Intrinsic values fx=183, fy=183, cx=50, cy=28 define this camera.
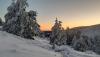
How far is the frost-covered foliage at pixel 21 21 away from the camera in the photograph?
A: 89.1 feet

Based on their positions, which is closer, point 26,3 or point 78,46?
point 26,3

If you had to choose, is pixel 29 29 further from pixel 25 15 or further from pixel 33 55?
pixel 33 55

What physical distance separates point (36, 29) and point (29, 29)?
1.04 m

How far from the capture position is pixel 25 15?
90.7ft

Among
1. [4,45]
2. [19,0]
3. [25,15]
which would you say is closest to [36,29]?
[25,15]

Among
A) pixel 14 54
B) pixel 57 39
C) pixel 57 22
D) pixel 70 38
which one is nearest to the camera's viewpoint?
pixel 14 54

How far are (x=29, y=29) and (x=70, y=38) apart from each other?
4120 centimetres

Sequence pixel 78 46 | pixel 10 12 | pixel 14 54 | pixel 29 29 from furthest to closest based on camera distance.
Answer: pixel 78 46 → pixel 10 12 → pixel 29 29 → pixel 14 54

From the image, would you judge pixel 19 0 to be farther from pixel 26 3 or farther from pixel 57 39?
pixel 57 39

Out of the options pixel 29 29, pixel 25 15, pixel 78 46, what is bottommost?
pixel 78 46

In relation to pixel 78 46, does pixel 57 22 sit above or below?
above

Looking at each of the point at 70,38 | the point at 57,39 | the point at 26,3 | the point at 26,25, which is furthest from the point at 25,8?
the point at 70,38

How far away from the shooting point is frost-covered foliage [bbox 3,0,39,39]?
27147 mm

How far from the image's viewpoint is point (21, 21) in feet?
90.6
